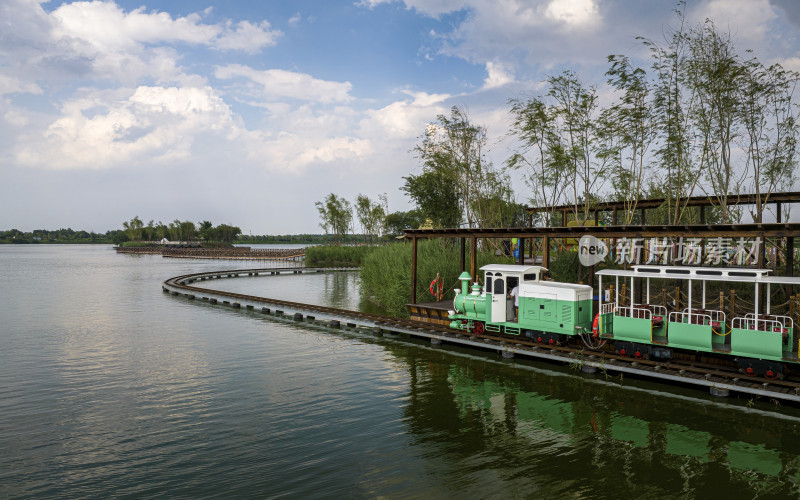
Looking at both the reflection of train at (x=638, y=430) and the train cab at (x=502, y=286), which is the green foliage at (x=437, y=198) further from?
the reflection of train at (x=638, y=430)

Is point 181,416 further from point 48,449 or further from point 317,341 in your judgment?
point 317,341

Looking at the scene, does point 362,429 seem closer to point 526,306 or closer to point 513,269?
point 526,306

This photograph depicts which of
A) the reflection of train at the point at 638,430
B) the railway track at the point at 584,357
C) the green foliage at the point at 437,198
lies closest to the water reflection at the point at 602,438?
the reflection of train at the point at 638,430

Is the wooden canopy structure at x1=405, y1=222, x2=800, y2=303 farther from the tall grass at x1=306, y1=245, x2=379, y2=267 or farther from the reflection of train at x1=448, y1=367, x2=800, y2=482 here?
the tall grass at x1=306, y1=245, x2=379, y2=267

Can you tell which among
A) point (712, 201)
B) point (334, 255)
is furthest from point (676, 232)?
point (334, 255)

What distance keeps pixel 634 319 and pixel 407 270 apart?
17.0 meters

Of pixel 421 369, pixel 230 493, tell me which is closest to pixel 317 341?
pixel 421 369

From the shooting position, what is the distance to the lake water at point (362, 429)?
10.4 metres

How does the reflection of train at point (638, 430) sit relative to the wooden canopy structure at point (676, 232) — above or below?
below

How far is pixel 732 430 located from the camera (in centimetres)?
1304

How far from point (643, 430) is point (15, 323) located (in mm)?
34532

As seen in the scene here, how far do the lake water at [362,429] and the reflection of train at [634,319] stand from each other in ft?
4.51

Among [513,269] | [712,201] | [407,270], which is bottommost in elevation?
[407,270]

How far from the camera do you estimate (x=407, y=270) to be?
106ft
